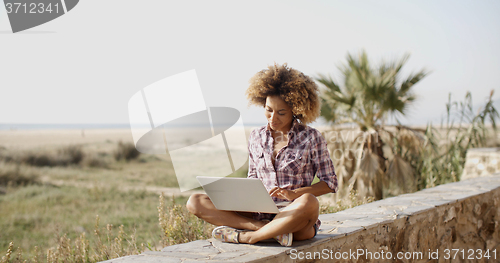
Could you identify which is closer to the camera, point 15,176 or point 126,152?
point 15,176

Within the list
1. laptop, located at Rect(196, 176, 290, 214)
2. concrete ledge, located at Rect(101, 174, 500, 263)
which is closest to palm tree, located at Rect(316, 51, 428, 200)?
concrete ledge, located at Rect(101, 174, 500, 263)

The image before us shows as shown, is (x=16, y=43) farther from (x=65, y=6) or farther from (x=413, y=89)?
(x=413, y=89)

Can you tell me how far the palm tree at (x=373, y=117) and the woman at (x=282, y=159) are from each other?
436 cm

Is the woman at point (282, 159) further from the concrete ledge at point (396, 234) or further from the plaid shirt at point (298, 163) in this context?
the concrete ledge at point (396, 234)

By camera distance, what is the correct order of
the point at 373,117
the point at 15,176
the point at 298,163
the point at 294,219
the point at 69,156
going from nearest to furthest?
the point at 294,219 → the point at 298,163 → the point at 373,117 → the point at 15,176 → the point at 69,156

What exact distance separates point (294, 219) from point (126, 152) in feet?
75.8

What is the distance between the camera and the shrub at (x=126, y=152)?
23062mm

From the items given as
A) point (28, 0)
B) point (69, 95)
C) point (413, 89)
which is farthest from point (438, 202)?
point (69, 95)

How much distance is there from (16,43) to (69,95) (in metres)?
12.5

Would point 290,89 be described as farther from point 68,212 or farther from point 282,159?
point 68,212

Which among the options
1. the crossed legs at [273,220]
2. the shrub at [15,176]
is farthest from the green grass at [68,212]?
the crossed legs at [273,220]

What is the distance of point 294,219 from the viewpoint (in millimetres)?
1804

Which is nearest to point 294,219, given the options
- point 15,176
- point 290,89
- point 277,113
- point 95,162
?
point 277,113

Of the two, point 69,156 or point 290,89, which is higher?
point 290,89
